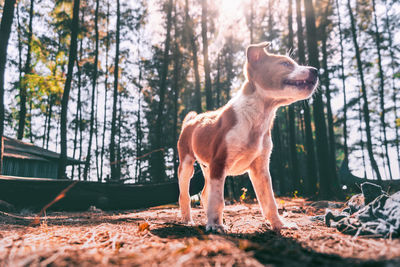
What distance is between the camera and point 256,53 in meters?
3.48

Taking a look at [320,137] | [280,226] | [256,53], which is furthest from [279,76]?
[320,137]

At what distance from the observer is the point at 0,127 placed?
8250 millimetres

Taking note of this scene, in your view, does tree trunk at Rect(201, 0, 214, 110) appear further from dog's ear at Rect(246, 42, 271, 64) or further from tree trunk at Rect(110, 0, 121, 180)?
dog's ear at Rect(246, 42, 271, 64)

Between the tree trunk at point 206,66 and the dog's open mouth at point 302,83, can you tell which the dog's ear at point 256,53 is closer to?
the dog's open mouth at point 302,83

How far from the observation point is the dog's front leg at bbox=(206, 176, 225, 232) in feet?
10.1

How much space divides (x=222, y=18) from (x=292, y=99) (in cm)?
1698

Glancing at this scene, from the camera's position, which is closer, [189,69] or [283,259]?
[283,259]

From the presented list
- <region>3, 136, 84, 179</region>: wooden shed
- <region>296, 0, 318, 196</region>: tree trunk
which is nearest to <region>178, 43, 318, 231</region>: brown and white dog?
<region>296, 0, 318, 196</region>: tree trunk

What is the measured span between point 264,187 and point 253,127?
931 millimetres

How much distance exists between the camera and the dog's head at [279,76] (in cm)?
320

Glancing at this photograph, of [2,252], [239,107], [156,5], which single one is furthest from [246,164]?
[156,5]

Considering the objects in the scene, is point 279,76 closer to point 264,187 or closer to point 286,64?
point 286,64

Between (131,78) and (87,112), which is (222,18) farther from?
(87,112)

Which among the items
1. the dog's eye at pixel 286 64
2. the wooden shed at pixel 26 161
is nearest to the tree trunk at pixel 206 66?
the dog's eye at pixel 286 64
